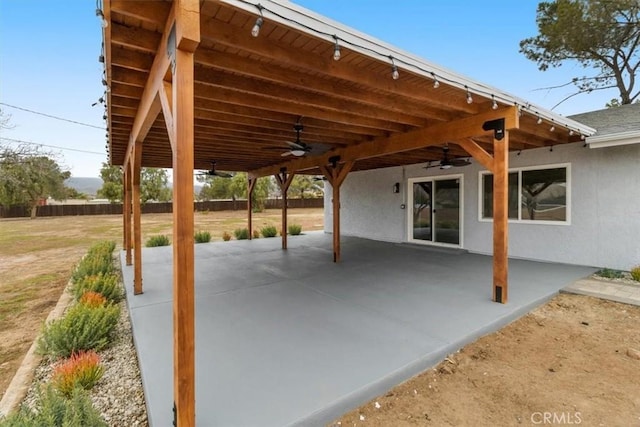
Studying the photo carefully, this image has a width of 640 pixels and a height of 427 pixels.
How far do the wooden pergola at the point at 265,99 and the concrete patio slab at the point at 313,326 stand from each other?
0.43 metres

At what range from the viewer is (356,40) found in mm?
2346

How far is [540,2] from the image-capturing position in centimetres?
1071

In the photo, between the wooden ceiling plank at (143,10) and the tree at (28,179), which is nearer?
the wooden ceiling plank at (143,10)

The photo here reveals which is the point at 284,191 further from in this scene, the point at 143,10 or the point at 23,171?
the point at 23,171

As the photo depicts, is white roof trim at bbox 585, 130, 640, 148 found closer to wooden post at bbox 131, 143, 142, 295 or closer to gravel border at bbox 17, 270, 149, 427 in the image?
gravel border at bbox 17, 270, 149, 427

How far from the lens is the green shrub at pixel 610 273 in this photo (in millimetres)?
5083

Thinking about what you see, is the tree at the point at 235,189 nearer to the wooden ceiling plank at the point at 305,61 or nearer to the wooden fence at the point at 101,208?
the wooden fence at the point at 101,208

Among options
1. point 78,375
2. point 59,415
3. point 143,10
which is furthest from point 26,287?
point 143,10

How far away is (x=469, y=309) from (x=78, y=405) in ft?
12.1

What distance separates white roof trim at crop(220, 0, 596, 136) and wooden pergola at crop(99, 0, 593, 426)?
12 millimetres

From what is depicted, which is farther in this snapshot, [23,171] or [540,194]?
[23,171]

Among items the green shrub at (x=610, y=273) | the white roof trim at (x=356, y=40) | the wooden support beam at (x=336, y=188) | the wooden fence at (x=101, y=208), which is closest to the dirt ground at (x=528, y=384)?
the green shrub at (x=610, y=273)

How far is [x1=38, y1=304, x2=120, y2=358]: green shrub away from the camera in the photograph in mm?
2754

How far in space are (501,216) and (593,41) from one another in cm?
1047
